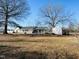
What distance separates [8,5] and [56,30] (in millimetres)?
19226

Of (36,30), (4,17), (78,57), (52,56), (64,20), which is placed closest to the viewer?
(52,56)

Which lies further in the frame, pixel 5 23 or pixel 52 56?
pixel 5 23

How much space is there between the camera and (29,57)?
11.5m

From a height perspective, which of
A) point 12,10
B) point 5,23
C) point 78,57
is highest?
point 12,10

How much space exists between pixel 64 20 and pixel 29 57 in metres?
54.4

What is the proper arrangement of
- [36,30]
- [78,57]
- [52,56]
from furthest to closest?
[36,30], [78,57], [52,56]

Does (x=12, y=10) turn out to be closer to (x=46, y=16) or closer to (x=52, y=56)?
(x=46, y=16)

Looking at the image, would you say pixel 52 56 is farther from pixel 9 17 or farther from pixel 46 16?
pixel 46 16

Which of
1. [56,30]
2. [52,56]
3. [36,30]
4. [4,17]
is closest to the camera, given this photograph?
[52,56]

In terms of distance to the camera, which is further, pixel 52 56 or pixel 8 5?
pixel 8 5

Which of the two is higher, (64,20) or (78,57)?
(64,20)

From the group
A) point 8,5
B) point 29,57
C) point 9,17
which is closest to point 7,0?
point 8,5

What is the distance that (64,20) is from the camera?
64.9 m

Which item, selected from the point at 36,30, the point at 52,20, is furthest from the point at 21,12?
the point at 36,30
